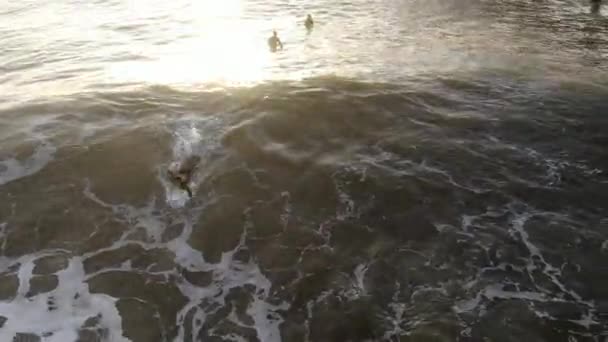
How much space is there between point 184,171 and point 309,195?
224cm

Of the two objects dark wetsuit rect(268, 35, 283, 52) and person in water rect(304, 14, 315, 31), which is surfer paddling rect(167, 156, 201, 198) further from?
person in water rect(304, 14, 315, 31)

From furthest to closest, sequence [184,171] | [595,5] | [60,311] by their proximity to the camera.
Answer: [595,5] → [184,171] → [60,311]

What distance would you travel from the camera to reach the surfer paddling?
8469 millimetres

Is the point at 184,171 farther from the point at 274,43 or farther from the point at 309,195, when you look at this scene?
the point at 274,43

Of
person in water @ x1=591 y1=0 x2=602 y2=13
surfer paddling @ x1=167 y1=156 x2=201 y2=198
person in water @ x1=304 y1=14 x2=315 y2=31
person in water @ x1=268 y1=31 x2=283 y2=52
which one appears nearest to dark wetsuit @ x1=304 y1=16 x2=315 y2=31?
person in water @ x1=304 y1=14 x2=315 y2=31

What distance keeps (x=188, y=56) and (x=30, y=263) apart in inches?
321

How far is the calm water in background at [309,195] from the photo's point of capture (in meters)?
6.33

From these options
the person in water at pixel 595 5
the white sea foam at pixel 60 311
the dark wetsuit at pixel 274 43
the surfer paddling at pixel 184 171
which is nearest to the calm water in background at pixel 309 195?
the white sea foam at pixel 60 311

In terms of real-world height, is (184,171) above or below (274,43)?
below

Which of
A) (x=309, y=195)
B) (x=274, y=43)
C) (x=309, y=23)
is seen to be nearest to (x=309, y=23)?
(x=309, y=23)

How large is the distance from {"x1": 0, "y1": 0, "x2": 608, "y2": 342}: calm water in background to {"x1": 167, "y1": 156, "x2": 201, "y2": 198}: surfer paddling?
16 cm

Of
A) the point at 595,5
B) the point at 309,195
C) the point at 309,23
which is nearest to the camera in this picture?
the point at 309,195

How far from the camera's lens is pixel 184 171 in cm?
868

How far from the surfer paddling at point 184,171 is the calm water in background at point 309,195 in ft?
0.54
